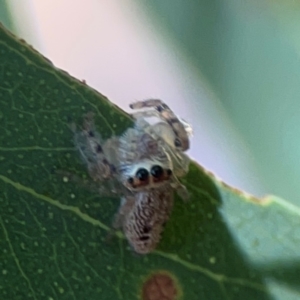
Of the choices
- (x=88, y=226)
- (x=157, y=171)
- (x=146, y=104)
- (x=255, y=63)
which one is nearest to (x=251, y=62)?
(x=255, y=63)

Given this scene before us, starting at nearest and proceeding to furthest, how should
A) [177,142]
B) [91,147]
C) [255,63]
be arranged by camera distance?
[91,147]
[177,142]
[255,63]

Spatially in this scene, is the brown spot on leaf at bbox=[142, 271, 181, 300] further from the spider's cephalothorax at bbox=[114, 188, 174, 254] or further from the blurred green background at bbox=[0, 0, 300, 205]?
the blurred green background at bbox=[0, 0, 300, 205]

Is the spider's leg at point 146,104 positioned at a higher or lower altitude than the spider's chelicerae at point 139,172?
higher

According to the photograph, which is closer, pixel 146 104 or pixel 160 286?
pixel 160 286

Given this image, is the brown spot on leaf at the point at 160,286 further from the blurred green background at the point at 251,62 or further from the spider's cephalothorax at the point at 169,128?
the blurred green background at the point at 251,62

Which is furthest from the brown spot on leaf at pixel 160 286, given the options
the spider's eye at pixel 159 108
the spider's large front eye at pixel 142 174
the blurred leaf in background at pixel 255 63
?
the blurred leaf in background at pixel 255 63

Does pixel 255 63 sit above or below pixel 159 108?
above

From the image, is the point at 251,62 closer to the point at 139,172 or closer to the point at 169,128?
the point at 169,128

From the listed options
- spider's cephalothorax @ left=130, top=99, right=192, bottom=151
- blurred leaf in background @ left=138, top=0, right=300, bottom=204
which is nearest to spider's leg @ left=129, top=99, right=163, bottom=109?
spider's cephalothorax @ left=130, top=99, right=192, bottom=151
